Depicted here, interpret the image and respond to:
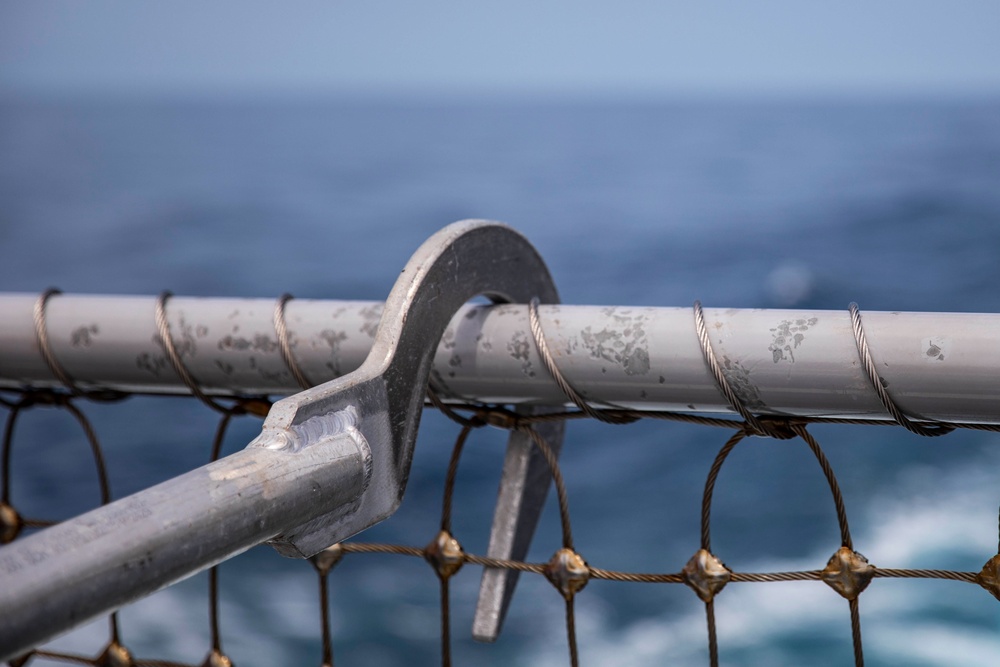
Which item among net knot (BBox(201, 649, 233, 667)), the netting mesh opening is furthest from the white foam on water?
net knot (BBox(201, 649, 233, 667))

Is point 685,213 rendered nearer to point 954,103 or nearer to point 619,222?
point 619,222

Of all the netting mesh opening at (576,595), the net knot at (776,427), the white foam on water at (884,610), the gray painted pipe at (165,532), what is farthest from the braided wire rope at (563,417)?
the white foam on water at (884,610)

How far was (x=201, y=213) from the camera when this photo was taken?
5.22 m

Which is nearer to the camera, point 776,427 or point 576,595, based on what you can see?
point 776,427

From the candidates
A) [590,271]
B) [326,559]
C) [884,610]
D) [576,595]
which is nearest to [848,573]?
[326,559]

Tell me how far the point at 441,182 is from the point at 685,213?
1.57m

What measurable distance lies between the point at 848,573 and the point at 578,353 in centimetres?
19

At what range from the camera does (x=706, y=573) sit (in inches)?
23.3

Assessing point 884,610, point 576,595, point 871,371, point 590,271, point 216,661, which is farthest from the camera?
point 590,271

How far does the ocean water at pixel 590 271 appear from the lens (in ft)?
7.77

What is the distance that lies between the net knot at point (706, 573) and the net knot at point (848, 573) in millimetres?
55

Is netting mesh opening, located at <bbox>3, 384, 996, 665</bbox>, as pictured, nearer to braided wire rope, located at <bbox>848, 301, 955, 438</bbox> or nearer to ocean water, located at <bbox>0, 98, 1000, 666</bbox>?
ocean water, located at <bbox>0, 98, 1000, 666</bbox>

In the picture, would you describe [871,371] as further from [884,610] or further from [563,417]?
[884,610]

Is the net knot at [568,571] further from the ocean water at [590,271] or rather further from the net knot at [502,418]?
the ocean water at [590,271]
